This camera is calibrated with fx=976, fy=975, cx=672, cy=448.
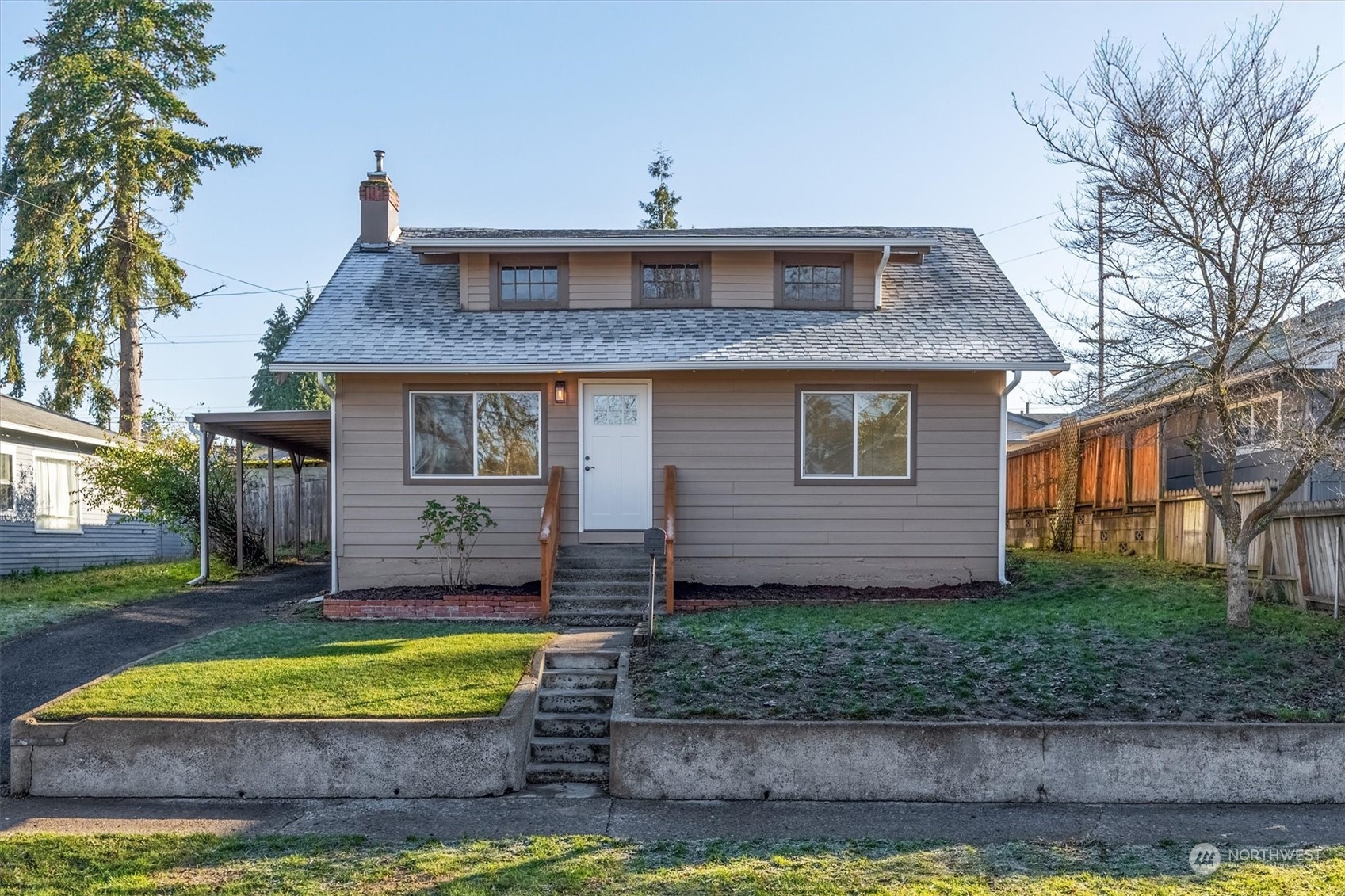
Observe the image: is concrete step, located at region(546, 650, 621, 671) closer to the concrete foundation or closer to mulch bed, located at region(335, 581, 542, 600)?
the concrete foundation

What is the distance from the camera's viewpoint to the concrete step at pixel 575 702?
23.0 feet

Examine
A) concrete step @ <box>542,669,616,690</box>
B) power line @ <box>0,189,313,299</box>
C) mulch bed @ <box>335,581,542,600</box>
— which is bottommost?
concrete step @ <box>542,669,616,690</box>

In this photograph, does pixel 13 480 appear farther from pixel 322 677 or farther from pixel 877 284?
pixel 877 284

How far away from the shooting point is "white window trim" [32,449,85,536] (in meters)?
16.3

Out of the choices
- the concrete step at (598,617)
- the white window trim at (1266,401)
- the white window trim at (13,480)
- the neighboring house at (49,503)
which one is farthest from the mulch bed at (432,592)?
the white window trim at (13,480)

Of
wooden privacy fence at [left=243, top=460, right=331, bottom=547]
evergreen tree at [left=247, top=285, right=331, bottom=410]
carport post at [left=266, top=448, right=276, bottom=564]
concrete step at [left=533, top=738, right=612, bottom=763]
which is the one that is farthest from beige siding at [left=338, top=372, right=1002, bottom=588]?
evergreen tree at [left=247, top=285, right=331, bottom=410]

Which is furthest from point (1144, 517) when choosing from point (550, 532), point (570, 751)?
point (570, 751)

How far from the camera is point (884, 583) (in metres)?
11.2

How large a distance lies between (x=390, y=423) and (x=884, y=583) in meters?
5.96

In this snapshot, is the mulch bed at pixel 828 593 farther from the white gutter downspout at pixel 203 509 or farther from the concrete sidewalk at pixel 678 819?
the white gutter downspout at pixel 203 509

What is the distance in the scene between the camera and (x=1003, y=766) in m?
5.96

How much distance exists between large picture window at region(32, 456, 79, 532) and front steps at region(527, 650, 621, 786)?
1303 cm

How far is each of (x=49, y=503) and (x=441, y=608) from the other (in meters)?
10.4

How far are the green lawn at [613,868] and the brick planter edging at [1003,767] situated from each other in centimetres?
80
